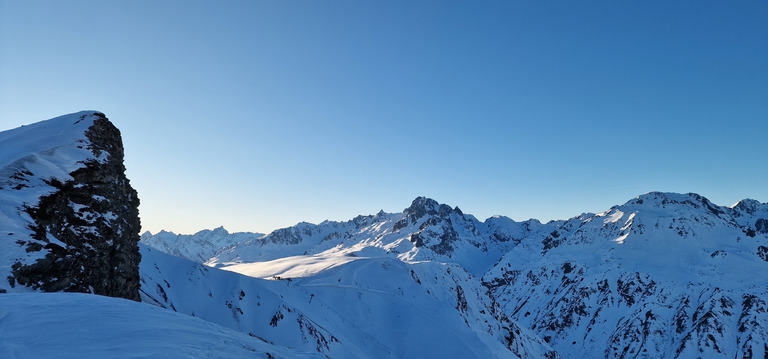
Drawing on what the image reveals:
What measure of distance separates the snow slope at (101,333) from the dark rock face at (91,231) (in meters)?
6.05

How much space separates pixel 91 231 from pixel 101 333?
49.6 ft

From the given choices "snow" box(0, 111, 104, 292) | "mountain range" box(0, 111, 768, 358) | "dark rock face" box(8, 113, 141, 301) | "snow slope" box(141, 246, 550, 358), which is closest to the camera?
"mountain range" box(0, 111, 768, 358)

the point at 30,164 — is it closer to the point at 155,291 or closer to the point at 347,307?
the point at 155,291

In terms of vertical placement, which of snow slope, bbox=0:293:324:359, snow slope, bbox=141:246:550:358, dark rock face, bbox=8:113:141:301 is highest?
dark rock face, bbox=8:113:141:301

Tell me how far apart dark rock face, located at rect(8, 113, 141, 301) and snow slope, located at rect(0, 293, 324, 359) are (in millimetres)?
6054

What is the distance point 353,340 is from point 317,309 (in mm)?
8064

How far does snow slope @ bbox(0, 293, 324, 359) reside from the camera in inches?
339

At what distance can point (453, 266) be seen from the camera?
95875 mm

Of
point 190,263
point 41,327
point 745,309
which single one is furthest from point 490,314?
point 745,309

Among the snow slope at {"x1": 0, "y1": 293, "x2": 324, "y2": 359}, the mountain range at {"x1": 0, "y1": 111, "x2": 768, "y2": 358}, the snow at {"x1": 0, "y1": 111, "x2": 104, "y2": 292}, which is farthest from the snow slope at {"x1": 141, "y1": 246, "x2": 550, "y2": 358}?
the snow slope at {"x1": 0, "y1": 293, "x2": 324, "y2": 359}

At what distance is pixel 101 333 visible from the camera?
9.84 m

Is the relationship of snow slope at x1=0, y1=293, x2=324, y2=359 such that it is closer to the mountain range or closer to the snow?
the mountain range

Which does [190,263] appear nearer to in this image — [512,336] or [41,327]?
[41,327]

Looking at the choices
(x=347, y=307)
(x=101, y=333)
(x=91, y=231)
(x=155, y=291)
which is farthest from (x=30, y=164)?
(x=347, y=307)
